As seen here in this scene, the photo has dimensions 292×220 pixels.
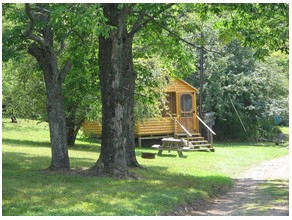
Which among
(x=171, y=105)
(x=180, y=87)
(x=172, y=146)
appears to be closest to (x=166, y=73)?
(x=172, y=146)

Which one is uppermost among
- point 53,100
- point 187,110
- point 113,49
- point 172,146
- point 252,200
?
point 113,49

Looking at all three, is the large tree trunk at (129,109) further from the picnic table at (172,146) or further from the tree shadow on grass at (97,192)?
the picnic table at (172,146)

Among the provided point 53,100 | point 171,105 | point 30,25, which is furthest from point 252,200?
point 171,105

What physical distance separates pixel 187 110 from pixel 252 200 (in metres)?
21.7

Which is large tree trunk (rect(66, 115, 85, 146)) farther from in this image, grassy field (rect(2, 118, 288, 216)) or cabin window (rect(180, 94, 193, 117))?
cabin window (rect(180, 94, 193, 117))

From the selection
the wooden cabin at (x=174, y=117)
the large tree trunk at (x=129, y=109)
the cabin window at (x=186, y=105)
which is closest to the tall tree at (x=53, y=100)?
the large tree trunk at (x=129, y=109)

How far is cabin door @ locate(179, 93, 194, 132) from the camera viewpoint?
111 ft

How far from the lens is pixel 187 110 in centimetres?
3428

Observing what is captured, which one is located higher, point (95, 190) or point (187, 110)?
point (187, 110)

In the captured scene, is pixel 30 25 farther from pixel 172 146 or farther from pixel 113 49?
pixel 172 146

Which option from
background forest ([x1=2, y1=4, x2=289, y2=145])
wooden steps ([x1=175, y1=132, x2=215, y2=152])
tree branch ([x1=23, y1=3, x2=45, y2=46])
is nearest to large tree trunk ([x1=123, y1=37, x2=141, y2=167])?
background forest ([x1=2, y1=4, x2=289, y2=145])

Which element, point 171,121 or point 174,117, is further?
point 171,121

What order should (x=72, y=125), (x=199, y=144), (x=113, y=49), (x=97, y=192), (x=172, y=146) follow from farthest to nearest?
(x=199, y=144) < (x=72, y=125) < (x=172, y=146) < (x=113, y=49) < (x=97, y=192)

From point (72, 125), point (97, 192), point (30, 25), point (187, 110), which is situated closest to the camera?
point (97, 192)
